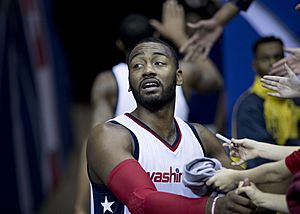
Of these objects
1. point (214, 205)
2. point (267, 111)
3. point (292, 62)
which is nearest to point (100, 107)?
point (267, 111)

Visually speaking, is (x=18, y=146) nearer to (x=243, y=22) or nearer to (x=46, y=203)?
(x=46, y=203)

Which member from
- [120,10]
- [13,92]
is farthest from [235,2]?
[120,10]

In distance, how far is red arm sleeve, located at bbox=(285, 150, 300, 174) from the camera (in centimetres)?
453

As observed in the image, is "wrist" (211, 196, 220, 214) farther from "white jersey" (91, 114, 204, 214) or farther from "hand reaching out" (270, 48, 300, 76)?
"hand reaching out" (270, 48, 300, 76)

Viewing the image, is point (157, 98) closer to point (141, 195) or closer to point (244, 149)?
point (244, 149)

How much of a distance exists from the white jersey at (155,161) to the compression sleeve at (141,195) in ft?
0.83

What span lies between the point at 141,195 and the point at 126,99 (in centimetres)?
217

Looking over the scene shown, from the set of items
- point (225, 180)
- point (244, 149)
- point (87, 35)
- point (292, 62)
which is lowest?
→ point (87, 35)

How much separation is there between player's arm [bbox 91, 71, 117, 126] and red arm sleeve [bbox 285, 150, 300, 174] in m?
2.50

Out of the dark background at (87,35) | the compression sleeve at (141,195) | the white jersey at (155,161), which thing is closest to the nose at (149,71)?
the white jersey at (155,161)

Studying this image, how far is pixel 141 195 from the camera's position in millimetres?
4688

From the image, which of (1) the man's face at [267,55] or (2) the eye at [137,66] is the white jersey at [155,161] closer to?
(2) the eye at [137,66]

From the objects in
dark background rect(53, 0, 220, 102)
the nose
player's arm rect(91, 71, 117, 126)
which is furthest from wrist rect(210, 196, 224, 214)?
dark background rect(53, 0, 220, 102)

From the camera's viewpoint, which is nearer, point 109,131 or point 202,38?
point 109,131
